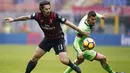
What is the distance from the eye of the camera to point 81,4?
47438 mm

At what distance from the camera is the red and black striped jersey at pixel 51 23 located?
11633 mm

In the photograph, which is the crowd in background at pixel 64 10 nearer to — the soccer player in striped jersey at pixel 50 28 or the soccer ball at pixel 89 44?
the soccer ball at pixel 89 44

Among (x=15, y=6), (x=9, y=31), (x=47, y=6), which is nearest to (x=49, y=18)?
(x=47, y=6)

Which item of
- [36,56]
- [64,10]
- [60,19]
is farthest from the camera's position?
[64,10]

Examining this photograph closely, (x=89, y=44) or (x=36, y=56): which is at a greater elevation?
(x=89, y=44)

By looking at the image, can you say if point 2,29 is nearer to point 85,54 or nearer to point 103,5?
point 103,5

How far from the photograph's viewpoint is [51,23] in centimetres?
1166

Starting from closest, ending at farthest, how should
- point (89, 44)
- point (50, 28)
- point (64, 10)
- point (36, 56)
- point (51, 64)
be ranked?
point (50, 28)
point (89, 44)
point (36, 56)
point (51, 64)
point (64, 10)

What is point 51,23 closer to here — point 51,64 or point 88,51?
point 88,51

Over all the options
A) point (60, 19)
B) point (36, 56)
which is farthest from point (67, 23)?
point (36, 56)

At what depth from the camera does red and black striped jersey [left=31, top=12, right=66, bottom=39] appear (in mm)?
11633

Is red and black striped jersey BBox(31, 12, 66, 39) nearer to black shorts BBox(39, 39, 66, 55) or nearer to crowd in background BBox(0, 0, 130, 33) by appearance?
black shorts BBox(39, 39, 66, 55)

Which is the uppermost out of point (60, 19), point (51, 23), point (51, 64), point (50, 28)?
point (60, 19)

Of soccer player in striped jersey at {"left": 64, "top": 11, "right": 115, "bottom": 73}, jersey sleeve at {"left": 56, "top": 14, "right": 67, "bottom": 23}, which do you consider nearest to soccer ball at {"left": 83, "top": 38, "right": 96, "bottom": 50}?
soccer player in striped jersey at {"left": 64, "top": 11, "right": 115, "bottom": 73}
